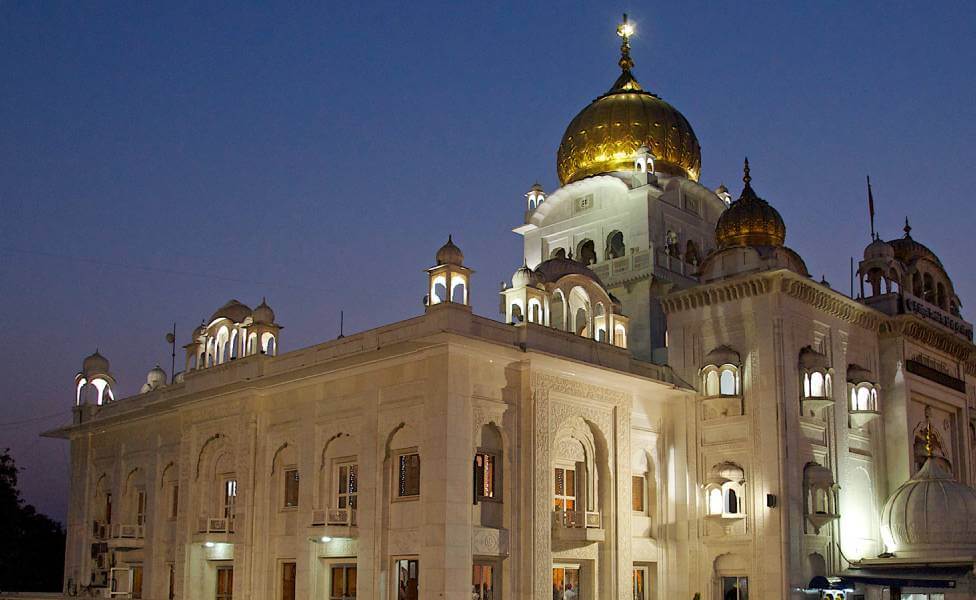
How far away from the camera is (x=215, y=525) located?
30.5 metres

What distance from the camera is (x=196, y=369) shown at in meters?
32.9

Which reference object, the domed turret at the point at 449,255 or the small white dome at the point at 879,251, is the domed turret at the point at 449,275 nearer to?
the domed turret at the point at 449,255

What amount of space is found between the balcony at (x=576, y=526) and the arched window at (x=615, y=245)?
450 inches

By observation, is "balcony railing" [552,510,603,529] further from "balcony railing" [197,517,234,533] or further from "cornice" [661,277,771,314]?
"balcony railing" [197,517,234,533]

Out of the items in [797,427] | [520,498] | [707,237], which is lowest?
[520,498]

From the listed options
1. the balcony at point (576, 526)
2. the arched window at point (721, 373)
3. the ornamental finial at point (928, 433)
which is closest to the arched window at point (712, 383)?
the arched window at point (721, 373)

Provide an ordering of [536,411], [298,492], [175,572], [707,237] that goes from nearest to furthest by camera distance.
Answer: [536,411] < [298,492] < [175,572] < [707,237]

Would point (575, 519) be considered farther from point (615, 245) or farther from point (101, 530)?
point (101, 530)

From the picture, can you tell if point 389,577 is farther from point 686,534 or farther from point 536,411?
point 686,534

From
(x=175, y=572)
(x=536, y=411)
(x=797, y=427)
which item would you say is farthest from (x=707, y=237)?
Result: (x=175, y=572)

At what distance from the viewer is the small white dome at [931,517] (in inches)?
1157

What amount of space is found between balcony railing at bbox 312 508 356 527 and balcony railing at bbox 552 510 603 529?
4.72 m

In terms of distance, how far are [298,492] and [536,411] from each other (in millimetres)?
6757

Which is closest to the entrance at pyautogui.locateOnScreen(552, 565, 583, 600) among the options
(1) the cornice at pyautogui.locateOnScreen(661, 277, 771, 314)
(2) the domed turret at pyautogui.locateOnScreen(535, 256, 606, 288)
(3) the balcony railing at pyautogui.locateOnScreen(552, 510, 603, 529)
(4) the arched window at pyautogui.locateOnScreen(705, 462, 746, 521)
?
(3) the balcony railing at pyautogui.locateOnScreen(552, 510, 603, 529)
